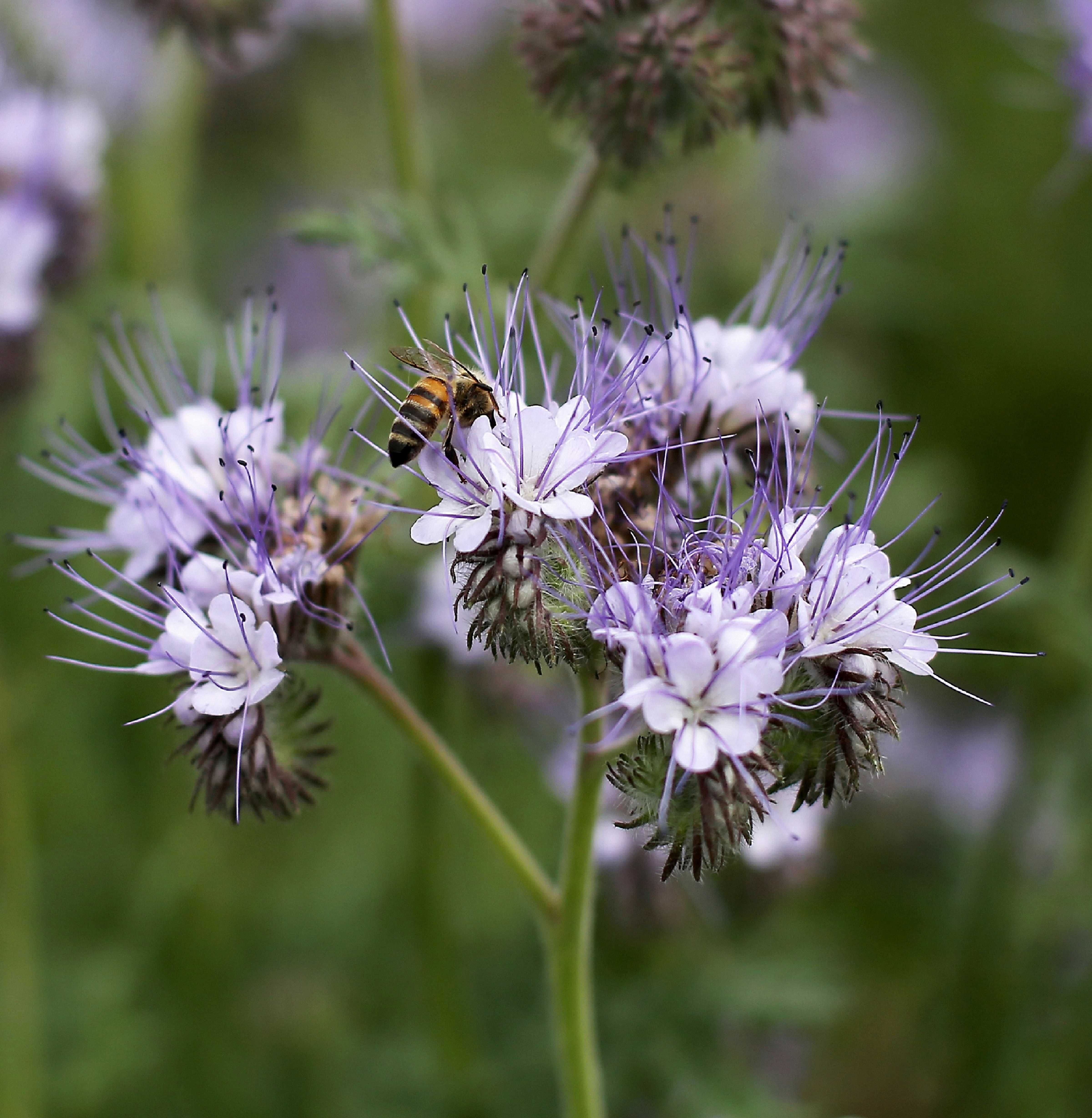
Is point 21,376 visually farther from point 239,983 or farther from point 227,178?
point 227,178

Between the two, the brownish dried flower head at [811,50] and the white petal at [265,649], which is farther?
the brownish dried flower head at [811,50]

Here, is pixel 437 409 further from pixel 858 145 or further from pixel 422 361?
pixel 858 145

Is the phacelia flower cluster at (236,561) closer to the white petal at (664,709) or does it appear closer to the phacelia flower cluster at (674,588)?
the phacelia flower cluster at (674,588)

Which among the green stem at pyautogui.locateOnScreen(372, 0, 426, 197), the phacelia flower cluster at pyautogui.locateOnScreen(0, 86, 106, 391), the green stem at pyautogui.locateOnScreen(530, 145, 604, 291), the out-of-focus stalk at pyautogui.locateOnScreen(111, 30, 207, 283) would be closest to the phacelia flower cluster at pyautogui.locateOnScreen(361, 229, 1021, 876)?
the green stem at pyautogui.locateOnScreen(530, 145, 604, 291)

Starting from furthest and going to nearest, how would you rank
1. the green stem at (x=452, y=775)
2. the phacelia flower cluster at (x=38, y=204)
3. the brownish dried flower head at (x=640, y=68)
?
the phacelia flower cluster at (x=38, y=204) < the brownish dried flower head at (x=640, y=68) < the green stem at (x=452, y=775)

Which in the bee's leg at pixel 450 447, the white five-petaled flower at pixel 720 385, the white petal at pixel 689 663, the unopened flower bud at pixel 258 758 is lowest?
the unopened flower bud at pixel 258 758

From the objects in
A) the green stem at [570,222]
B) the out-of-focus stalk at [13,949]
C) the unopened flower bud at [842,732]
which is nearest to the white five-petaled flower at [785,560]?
the unopened flower bud at [842,732]

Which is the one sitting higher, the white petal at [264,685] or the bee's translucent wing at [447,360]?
the bee's translucent wing at [447,360]
